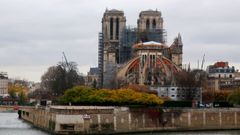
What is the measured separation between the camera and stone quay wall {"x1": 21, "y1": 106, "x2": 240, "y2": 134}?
61.9 meters

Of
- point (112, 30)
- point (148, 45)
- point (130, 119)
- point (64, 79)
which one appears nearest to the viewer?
point (130, 119)

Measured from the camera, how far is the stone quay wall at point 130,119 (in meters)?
61.9

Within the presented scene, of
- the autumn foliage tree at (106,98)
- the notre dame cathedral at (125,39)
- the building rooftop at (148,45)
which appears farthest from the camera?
the notre dame cathedral at (125,39)

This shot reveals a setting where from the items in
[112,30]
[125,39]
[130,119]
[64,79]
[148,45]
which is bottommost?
[130,119]

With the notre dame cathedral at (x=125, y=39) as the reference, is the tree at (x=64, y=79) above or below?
below

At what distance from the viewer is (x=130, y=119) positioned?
6644 centimetres

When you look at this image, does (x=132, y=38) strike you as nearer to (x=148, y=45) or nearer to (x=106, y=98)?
(x=148, y=45)

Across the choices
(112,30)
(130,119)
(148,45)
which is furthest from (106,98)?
(112,30)

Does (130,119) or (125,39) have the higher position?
(125,39)

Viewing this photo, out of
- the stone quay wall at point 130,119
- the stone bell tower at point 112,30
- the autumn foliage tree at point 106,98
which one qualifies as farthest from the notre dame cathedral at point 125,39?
the stone quay wall at point 130,119

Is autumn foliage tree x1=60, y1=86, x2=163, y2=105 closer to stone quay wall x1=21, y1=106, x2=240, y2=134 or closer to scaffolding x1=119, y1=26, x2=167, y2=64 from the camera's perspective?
stone quay wall x1=21, y1=106, x2=240, y2=134

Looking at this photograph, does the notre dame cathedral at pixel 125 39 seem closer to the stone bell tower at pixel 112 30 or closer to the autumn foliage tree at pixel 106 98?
the stone bell tower at pixel 112 30

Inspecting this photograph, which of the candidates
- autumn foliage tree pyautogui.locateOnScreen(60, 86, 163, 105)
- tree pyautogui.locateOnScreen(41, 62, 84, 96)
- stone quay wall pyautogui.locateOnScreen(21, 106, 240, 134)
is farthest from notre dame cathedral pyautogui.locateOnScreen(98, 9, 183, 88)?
stone quay wall pyautogui.locateOnScreen(21, 106, 240, 134)

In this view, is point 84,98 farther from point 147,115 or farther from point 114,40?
point 114,40
